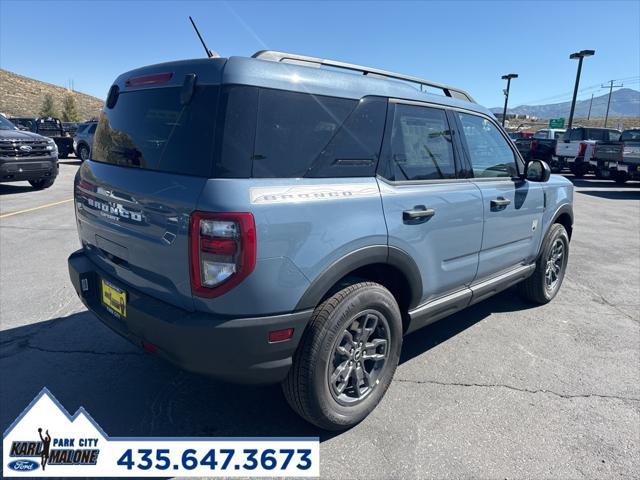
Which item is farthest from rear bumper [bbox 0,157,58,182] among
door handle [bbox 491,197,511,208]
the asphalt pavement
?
door handle [bbox 491,197,511,208]

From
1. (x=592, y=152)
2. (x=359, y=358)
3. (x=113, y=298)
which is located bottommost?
(x=359, y=358)

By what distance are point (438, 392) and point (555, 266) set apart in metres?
2.55

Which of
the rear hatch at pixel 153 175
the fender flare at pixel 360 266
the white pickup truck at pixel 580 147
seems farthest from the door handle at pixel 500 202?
the white pickup truck at pixel 580 147

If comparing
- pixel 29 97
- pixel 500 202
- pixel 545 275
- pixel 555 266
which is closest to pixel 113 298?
pixel 500 202

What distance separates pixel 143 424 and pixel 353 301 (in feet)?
4.64

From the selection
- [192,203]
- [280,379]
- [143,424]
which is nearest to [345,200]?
[192,203]

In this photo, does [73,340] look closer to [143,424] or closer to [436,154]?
[143,424]

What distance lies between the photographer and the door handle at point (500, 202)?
3.41m

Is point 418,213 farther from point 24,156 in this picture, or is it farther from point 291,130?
point 24,156

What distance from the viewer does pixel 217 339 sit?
2021mm

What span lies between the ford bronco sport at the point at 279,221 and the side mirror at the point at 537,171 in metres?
1.06

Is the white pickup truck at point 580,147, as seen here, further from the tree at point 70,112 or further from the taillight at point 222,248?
the tree at point 70,112

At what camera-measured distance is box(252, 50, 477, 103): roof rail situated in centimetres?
235

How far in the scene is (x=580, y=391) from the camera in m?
3.06
